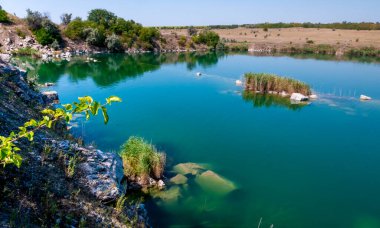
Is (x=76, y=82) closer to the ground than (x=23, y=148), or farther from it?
closer to the ground

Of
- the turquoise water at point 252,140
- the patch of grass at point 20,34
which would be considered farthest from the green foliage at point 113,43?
the turquoise water at point 252,140

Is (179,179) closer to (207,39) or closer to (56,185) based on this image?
(56,185)

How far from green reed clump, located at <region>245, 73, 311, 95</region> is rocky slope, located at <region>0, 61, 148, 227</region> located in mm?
25468

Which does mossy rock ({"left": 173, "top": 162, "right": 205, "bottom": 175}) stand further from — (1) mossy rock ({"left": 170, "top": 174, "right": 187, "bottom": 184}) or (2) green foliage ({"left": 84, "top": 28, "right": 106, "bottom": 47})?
(2) green foliage ({"left": 84, "top": 28, "right": 106, "bottom": 47})

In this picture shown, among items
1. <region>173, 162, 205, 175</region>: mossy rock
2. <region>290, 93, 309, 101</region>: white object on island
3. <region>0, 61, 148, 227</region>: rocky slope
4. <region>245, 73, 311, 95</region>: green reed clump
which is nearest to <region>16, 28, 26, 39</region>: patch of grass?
<region>245, 73, 311, 95</region>: green reed clump

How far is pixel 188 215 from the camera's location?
12859mm

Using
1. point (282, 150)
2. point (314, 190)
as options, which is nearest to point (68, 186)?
point (314, 190)

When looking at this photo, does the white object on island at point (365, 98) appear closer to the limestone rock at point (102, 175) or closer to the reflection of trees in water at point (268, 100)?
the reflection of trees in water at point (268, 100)

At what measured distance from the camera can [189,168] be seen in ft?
54.2

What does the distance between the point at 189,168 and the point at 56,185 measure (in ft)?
27.0

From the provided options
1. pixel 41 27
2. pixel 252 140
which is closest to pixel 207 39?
pixel 41 27

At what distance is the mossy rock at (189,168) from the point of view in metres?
16.1

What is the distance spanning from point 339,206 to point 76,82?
104ft

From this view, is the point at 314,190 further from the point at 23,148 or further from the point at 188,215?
the point at 23,148
